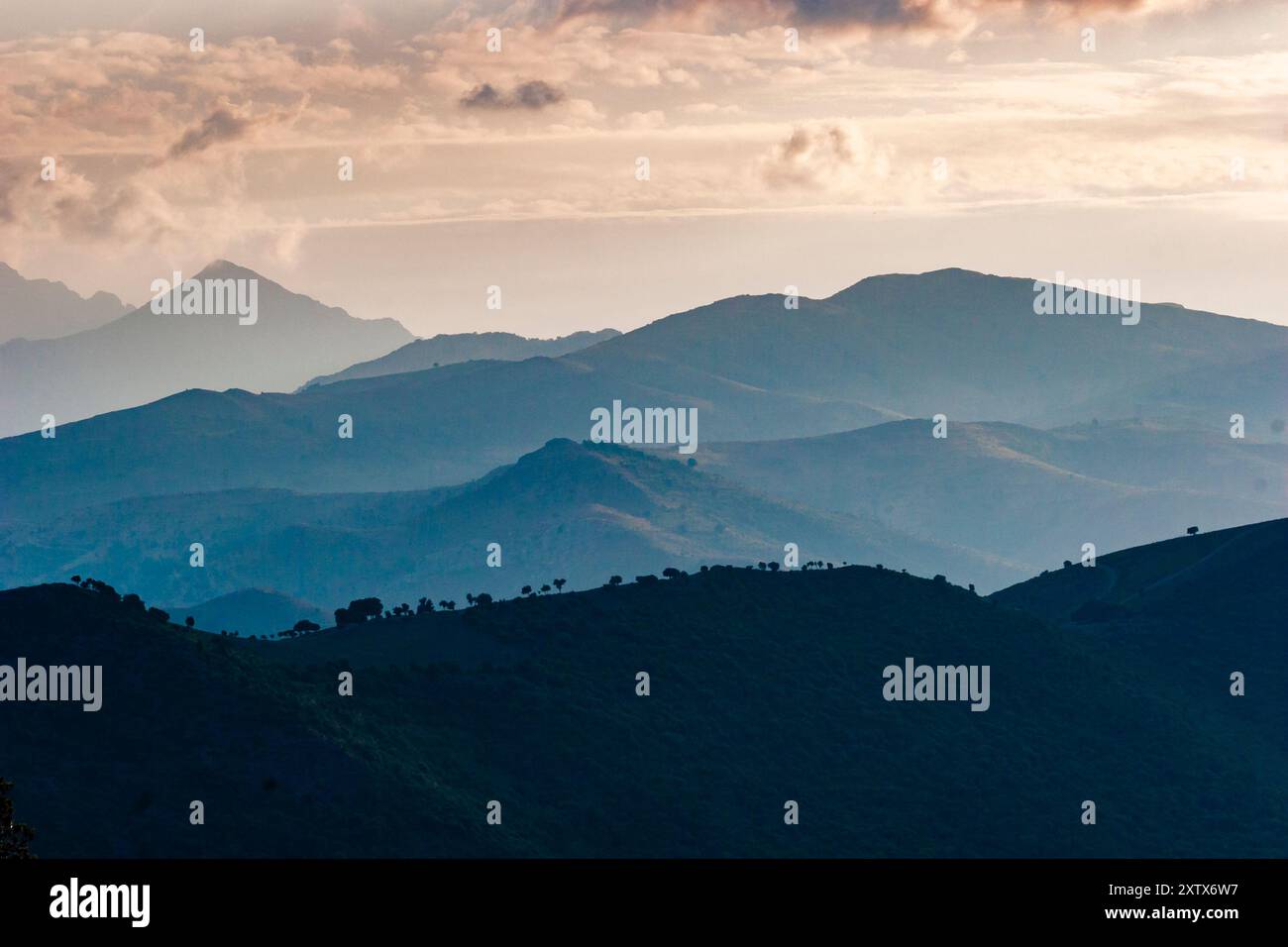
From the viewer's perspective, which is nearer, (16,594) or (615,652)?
(16,594)

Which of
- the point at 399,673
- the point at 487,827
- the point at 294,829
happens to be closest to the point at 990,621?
the point at 399,673

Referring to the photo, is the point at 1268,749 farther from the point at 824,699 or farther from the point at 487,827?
the point at 487,827

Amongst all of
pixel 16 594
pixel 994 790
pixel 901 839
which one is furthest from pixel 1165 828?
pixel 16 594
